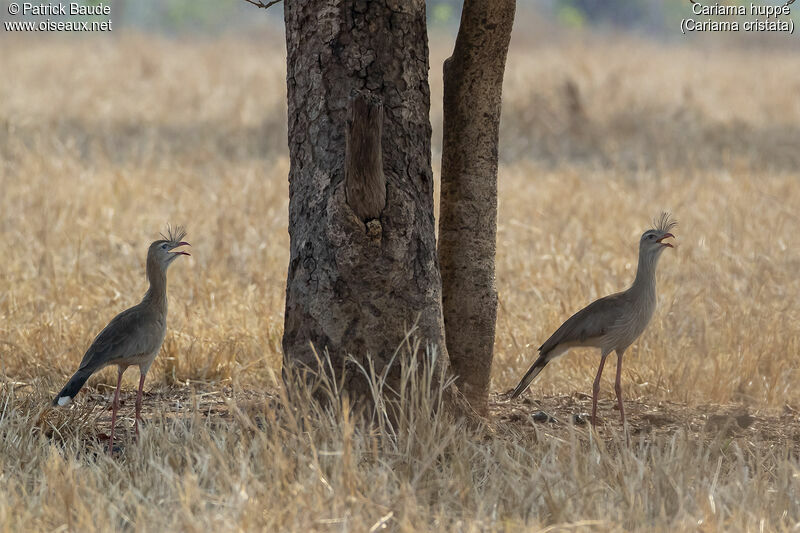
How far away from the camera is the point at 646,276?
203 inches

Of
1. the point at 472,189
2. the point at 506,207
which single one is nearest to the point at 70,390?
the point at 472,189

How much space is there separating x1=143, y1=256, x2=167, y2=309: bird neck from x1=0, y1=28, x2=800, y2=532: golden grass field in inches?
20.1

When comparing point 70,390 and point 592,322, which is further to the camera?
point 592,322

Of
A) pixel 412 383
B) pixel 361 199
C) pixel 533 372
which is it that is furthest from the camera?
pixel 533 372

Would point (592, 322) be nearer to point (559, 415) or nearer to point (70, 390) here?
point (559, 415)

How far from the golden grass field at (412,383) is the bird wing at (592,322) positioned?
412 mm

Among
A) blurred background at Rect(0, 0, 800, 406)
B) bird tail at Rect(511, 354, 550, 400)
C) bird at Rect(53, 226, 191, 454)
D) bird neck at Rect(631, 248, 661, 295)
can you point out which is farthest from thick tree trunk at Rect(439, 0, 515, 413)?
bird at Rect(53, 226, 191, 454)

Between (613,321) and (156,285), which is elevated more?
(156,285)

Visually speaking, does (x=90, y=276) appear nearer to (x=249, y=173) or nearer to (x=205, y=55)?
(x=249, y=173)

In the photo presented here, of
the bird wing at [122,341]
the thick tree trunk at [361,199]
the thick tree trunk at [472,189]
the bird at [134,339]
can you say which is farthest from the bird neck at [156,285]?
the thick tree trunk at [472,189]

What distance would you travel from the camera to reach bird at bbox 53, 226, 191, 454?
459 cm

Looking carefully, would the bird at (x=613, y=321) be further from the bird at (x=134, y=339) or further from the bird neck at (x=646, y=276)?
the bird at (x=134, y=339)

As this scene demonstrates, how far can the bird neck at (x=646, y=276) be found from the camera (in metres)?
5.13

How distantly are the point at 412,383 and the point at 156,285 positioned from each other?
1544 millimetres
